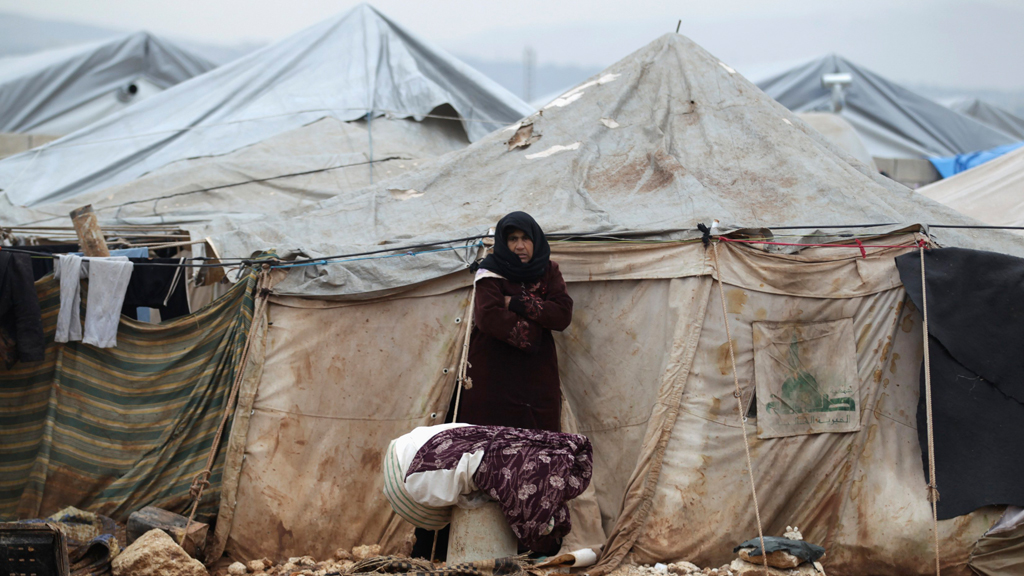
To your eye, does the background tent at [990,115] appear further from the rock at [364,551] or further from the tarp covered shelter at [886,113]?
the rock at [364,551]

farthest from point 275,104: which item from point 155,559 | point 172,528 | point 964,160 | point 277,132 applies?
point 964,160

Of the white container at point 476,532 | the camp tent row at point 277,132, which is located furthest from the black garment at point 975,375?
the camp tent row at point 277,132

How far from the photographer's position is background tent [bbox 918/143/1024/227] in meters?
6.12

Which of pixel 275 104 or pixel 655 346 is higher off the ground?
pixel 275 104

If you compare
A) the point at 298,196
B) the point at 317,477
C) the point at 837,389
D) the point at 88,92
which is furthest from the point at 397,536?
the point at 88,92

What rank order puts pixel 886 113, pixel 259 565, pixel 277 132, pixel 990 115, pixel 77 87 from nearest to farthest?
pixel 259 565
pixel 277 132
pixel 77 87
pixel 886 113
pixel 990 115

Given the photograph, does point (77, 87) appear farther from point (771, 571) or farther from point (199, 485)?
point (771, 571)

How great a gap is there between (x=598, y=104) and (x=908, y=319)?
224 centimetres

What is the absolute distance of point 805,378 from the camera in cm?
431

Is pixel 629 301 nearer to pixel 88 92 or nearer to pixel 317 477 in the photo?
pixel 317 477

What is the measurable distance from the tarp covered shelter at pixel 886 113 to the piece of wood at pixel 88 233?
35.9ft

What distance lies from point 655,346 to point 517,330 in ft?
2.40

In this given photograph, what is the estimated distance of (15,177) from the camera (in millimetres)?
8000

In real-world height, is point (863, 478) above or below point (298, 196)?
below
